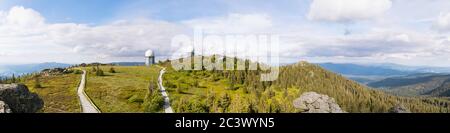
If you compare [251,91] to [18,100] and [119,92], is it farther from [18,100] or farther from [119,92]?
[18,100]

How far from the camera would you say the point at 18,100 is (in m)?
7.91

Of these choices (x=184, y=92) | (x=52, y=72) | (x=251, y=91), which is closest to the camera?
(x=184, y=92)

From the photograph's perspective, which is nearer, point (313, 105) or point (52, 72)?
point (313, 105)

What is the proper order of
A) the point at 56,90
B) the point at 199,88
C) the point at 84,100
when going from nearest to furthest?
1. the point at 84,100
2. the point at 56,90
3. the point at 199,88

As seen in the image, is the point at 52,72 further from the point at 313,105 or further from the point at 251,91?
the point at 313,105

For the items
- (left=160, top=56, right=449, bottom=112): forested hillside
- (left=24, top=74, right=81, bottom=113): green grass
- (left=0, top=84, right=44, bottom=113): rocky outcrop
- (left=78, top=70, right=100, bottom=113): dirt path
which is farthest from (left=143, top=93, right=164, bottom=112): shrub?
(left=0, top=84, right=44, bottom=113): rocky outcrop

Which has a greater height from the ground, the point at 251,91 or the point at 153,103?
the point at 153,103

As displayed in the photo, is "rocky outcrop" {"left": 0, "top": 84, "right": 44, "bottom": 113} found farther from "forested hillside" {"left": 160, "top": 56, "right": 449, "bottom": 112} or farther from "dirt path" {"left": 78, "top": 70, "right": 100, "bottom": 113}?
"forested hillside" {"left": 160, "top": 56, "right": 449, "bottom": 112}

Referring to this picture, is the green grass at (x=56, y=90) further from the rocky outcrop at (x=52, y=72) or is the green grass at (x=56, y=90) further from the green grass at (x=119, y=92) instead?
the green grass at (x=119, y=92)

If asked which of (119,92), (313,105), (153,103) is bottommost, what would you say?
(313,105)

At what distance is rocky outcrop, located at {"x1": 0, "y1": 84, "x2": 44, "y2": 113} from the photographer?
790cm

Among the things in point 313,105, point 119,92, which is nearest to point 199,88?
point 119,92
